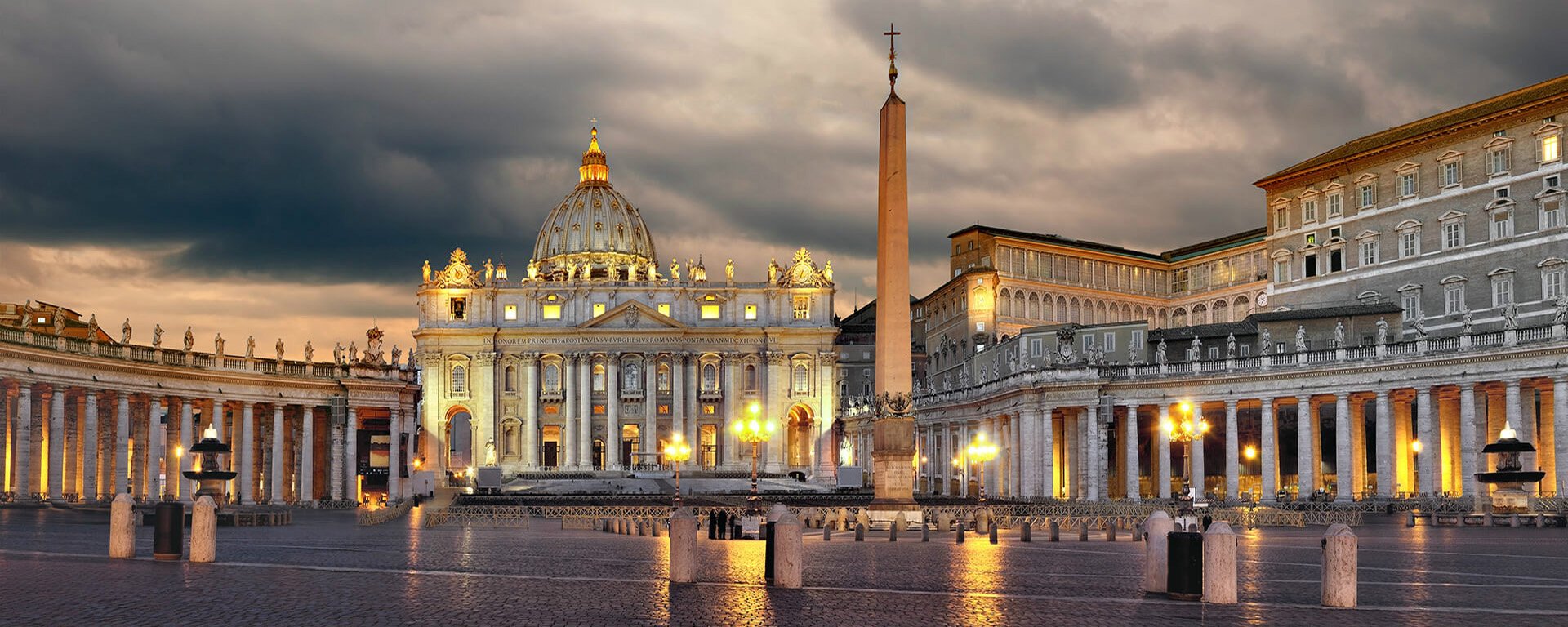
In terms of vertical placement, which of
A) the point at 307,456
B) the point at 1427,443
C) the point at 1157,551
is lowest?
the point at 1157,551

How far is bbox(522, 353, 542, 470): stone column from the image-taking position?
154125 mm

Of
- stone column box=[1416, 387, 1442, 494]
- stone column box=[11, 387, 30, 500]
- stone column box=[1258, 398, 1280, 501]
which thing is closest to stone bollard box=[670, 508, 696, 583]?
stone column box=[11, 387, 30, 500]

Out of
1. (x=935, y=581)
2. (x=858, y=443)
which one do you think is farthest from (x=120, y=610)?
(x=858, y=443)

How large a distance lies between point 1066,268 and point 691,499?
212 feet

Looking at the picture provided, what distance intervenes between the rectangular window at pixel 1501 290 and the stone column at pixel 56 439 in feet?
228

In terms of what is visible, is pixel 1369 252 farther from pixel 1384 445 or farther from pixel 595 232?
pixel 595 232

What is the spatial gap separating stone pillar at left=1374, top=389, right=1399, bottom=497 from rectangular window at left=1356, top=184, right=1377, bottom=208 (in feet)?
88.3

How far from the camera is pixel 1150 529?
23.9 metres

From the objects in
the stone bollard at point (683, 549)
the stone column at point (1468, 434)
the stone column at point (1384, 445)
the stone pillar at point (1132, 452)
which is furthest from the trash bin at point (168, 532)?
the stone pillar at point (1132, 452)

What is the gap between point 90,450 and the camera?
224 feet

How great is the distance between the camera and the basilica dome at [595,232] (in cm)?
19075

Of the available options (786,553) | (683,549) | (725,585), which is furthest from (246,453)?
(786,553)

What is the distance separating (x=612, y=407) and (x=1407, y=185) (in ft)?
277

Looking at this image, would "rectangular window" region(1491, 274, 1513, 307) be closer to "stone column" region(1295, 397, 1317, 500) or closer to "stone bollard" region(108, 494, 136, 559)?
"stone column" region(1295, 397, 1317, 500)
